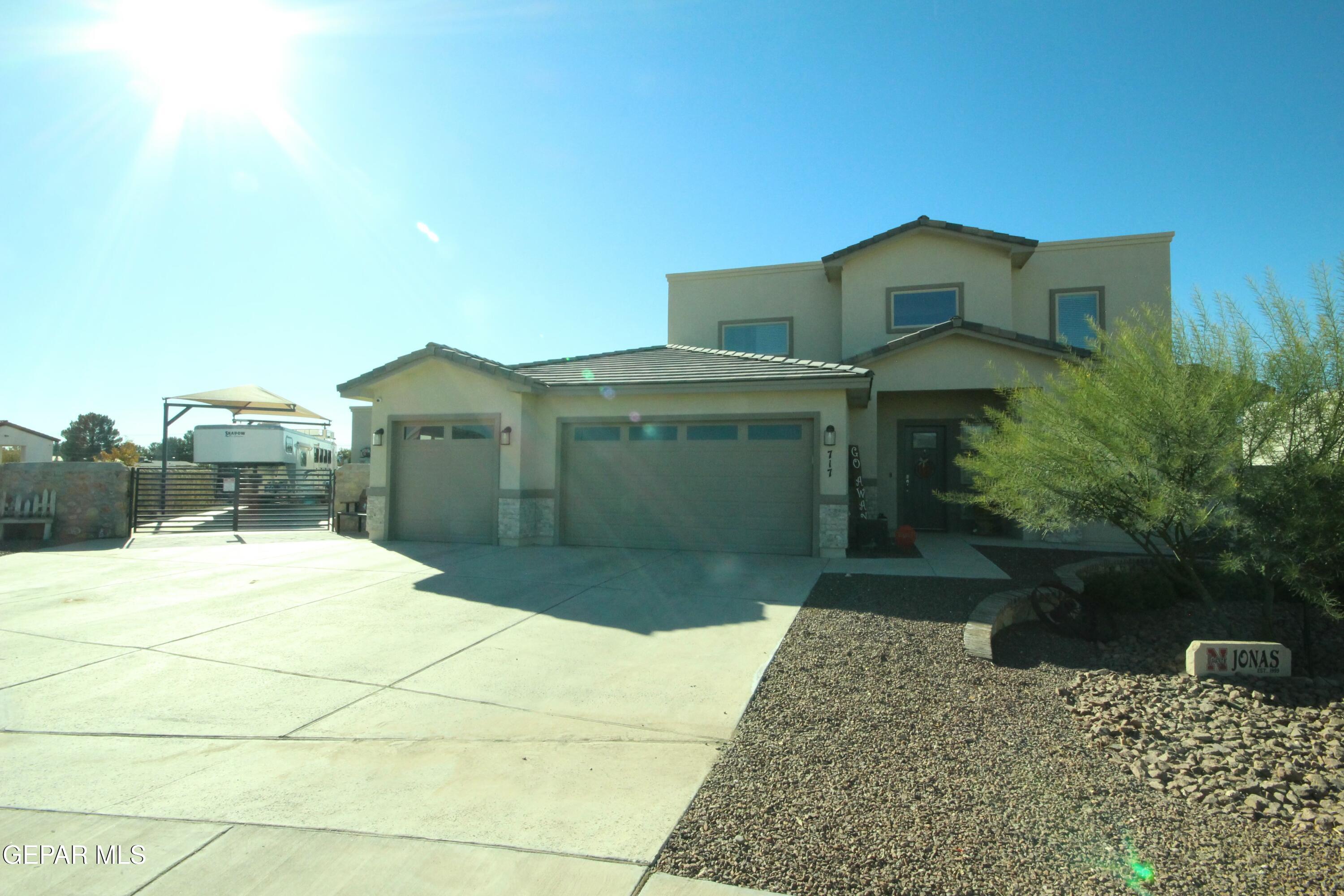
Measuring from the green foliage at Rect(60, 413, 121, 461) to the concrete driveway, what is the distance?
70487 millimetres

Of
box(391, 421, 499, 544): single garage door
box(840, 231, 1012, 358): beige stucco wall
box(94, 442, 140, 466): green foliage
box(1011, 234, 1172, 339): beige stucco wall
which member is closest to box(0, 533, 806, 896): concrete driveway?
box(391, 421, 499, 544): single garage door

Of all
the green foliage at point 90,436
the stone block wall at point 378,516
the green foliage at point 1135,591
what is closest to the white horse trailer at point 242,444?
the stone block wall at point 378,516

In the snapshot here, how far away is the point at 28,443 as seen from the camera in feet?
143

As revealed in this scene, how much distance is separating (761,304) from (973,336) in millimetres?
5407

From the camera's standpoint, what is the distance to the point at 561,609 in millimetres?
7465

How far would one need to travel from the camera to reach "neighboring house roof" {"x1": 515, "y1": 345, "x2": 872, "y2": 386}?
11.0 metres

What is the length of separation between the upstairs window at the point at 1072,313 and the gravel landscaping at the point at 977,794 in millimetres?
11088

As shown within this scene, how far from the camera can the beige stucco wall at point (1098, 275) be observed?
1459cm

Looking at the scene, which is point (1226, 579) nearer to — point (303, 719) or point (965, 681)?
point (965, 681)

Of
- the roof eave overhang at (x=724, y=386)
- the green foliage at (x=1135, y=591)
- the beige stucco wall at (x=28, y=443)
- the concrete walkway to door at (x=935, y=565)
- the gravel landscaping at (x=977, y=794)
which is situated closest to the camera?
the gravel landscaping at (x=977, y=794)

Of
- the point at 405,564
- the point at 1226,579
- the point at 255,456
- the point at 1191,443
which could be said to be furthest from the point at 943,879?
the point at 255,456

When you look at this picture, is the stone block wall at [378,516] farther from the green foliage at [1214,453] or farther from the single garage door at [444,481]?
the green foliage at [1214,453]

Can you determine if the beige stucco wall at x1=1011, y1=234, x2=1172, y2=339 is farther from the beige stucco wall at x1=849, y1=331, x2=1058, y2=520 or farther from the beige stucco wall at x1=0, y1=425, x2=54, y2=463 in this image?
the beige stucco wall at x1=0, y1=425, x2=54, y2=463

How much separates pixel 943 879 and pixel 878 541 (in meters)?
9.33
